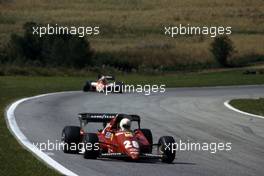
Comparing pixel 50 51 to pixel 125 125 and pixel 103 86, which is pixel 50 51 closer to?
pixel 103 86

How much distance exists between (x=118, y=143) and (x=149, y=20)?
79183mm

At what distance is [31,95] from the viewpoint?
32000mm

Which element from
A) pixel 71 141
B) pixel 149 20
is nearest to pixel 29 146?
pixel 71 141

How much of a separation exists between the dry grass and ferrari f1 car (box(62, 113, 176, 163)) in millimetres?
55054

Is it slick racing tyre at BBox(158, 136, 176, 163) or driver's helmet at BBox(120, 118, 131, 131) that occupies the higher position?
driver's helmet at BBox(120, 118, 131, 131)

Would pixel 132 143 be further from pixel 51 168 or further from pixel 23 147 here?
pixel 23 147

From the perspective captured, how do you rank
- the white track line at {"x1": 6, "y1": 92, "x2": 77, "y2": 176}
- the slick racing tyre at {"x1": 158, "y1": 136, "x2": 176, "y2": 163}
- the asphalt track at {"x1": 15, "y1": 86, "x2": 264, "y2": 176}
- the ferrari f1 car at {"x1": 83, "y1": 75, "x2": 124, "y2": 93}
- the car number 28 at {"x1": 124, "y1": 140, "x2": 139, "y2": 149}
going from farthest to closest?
the ferrari f1 car at {"x1": 83, "y1": 75, "x2": 124, "y2": 93} < the slick racing tyre at {"x1": 158, "y1": 136, "x2": 176, "y2": 163} < the car number 28 at {"x1": 124, "y1": 140, "x2": 139, "y2": 149} < the asphalt track at {"x1": 15, "y1": 86, "x2": 264, "y2": 176} < the white track line at {"x1": 6, "y1": 92, "x2": 77, "y2": 176}

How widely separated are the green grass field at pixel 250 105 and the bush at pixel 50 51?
97.9 ft

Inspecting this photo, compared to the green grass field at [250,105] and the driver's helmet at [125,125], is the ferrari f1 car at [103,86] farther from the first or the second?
the driver's helmet at [125,125]

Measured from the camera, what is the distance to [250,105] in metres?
28.1

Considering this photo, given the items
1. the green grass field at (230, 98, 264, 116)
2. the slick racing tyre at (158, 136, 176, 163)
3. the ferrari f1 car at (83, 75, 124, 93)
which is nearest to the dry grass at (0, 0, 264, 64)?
the ferrari f1 car at (83, 75, 124, 93)

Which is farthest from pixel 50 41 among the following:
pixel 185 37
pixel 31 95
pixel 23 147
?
pixel 23 147

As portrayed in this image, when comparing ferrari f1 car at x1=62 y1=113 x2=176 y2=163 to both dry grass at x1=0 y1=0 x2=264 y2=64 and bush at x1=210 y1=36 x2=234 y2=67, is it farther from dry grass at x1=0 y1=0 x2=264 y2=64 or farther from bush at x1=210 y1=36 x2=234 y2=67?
dry grass at x1=0 y1=0 x2=264 y2=64

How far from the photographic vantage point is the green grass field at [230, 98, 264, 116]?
2539 centimetres
